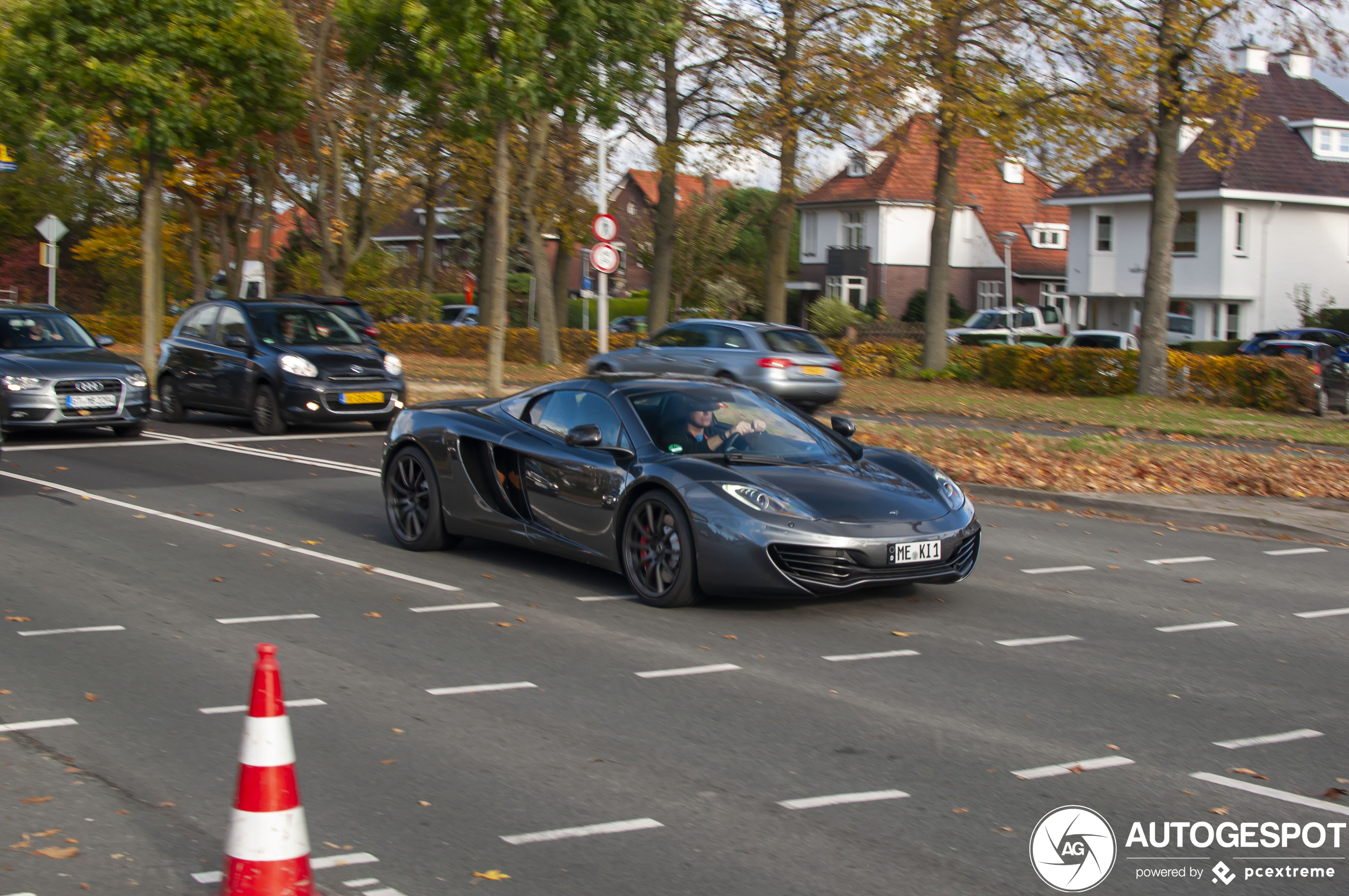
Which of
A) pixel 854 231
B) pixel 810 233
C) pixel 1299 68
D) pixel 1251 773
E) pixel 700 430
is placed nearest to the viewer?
pixel 1251 773

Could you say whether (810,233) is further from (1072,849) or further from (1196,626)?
(1072,849)

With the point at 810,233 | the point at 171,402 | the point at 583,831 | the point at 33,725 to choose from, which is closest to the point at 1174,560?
the point at 583,831

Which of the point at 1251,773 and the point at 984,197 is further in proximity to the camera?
the point at 984,197

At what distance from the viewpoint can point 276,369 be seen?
17.4m

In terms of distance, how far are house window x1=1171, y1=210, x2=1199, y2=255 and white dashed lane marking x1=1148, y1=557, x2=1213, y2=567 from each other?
1522 inches

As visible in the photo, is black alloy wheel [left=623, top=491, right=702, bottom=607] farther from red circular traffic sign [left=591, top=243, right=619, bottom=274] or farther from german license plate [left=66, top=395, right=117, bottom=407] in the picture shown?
red circular traffic sign [left=591, top=243, right=619, bottom=274]

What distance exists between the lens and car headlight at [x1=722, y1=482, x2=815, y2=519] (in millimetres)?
7539

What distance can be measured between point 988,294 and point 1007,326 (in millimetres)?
14104

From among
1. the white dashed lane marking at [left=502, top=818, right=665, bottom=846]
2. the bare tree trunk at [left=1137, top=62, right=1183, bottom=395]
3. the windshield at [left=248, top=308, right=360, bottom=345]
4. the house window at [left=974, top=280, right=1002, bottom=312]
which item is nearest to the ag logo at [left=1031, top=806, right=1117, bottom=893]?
the white dashed lane marking at [left=502, top=818, right=665, bottom=846]

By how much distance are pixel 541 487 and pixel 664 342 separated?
14.8 meters

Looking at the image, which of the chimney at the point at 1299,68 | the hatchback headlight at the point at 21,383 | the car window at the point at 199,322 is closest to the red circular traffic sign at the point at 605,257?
the car window at the point at 199,322

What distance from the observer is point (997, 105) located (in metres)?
26.2

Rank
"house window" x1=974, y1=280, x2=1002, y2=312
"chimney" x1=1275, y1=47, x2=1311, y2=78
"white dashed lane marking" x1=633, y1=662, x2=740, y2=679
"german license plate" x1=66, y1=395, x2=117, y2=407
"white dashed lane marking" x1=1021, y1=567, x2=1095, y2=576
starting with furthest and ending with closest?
"house window" x1=974, y1=280, x2=1002, y2=312
"chimney" x1=1275, y1=47, x2=1311, y2=78
"german license plate" x1=66, y1=395, x2=117, y2=407
"white dashed lane marking" x1=1021, y1=567, x2=1095, y2=576
"white dashed lane marking" x1=633, y1=662, x2=740, y2=679

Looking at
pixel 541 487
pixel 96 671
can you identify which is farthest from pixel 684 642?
pixel 96 671
